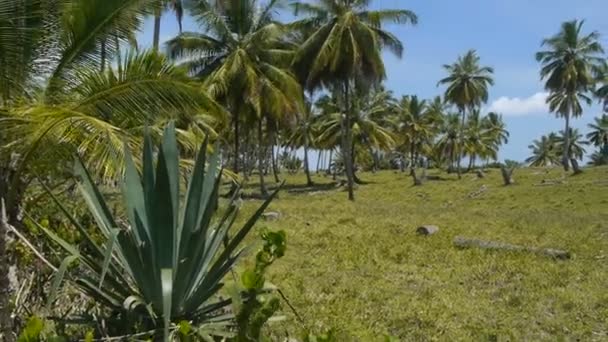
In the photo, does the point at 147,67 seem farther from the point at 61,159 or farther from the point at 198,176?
the point at 198,176

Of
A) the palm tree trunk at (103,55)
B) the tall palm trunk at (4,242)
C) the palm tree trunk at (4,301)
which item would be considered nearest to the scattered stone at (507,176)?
the palm tree trunk at (103,55)

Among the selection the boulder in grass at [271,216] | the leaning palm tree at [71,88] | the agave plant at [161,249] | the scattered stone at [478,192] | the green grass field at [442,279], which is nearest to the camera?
the agave plant at [161,249]

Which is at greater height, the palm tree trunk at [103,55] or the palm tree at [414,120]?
the palm tree at [414,120]

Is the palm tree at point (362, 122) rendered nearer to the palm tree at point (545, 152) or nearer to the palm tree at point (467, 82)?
the palm tree at point (467, 82)

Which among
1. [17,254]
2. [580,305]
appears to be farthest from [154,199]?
[580,305]

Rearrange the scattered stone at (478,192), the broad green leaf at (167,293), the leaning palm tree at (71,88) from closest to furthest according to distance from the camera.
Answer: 1. the broad green leaf at (167,293)
2. the leaning palm tree at (71,88)
3. the scattered stone at (478,192)

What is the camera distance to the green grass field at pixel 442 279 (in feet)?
20.5

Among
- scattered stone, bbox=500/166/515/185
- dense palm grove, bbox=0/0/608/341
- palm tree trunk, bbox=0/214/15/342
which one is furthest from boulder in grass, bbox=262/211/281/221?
scattered stone, bbox=500/166/515/185

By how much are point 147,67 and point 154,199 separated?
244 cm

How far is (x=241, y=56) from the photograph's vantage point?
80.3ft

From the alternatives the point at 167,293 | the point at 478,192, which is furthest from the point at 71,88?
the point at 478,192

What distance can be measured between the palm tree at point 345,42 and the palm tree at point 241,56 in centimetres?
181

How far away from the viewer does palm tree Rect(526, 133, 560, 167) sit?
71.2 meters

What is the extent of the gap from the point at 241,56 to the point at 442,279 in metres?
17.5
